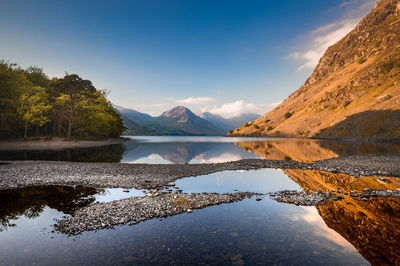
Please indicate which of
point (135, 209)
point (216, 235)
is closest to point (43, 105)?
point (135, 209)

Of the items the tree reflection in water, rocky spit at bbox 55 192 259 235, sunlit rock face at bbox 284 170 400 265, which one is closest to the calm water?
the tree reflection in water

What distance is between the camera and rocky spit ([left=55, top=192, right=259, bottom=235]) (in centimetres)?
1363

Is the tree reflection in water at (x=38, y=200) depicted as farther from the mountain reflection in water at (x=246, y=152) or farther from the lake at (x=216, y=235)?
the mountain reflection in water at (x=246, y=152)

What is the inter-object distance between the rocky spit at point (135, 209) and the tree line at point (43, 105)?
7662cm

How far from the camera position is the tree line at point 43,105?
71.1 m

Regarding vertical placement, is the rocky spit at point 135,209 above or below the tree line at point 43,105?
below

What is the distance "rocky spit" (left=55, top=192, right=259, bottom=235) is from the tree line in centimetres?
7662

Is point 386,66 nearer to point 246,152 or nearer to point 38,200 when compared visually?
point 246,152

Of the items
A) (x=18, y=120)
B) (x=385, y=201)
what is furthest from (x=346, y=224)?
(x=18, y=120)

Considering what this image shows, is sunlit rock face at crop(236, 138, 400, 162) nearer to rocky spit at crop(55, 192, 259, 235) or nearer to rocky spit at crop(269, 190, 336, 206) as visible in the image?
rocky spit at crop(269, 190, 336, 206)

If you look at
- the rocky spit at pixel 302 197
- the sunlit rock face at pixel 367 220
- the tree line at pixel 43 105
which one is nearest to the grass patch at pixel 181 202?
the rocky spit at pixel 302 197

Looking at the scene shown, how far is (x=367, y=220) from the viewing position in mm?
14664

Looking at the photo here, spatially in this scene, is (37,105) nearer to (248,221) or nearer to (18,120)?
(18,120)

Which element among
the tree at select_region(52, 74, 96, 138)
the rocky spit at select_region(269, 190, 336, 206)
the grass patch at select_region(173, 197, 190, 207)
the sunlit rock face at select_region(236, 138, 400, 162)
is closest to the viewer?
the grass patch at select_region(173, 197, 190, 207)
